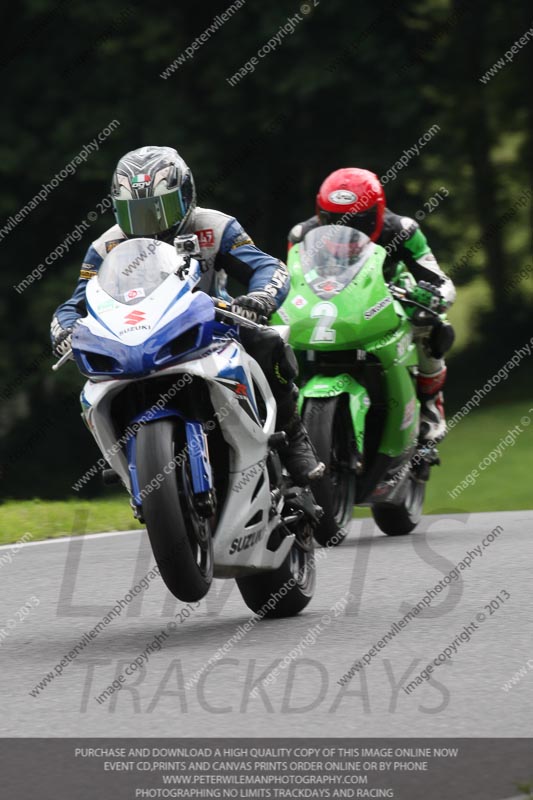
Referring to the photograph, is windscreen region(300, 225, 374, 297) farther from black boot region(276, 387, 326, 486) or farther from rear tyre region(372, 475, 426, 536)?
black boot region(276, 387, 326, 486)

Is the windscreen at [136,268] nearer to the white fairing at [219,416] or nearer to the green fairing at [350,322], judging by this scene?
the white fairing at [219,416]

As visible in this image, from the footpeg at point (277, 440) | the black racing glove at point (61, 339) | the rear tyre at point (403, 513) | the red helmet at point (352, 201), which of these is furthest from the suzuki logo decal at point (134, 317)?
the rear tyre at point (403, 513)

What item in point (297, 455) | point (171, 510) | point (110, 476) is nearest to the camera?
point (171, 510)

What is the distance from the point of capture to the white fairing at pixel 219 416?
20.8 feet

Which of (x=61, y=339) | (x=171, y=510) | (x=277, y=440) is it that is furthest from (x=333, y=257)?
(x=171, y=510)

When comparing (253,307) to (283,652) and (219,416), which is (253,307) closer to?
(219,416)

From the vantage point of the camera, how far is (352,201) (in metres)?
10.2

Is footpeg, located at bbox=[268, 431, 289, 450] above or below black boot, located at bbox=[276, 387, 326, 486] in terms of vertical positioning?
above

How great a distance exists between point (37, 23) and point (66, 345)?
60.4 ft

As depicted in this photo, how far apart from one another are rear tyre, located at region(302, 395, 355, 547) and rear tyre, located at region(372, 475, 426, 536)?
2.42ft

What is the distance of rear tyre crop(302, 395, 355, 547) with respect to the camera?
30.3ft

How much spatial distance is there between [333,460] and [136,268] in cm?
321

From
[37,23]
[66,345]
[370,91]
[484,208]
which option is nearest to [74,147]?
[37,23]

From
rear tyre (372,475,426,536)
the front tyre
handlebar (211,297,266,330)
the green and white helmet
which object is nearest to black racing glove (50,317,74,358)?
the green and white helmet
